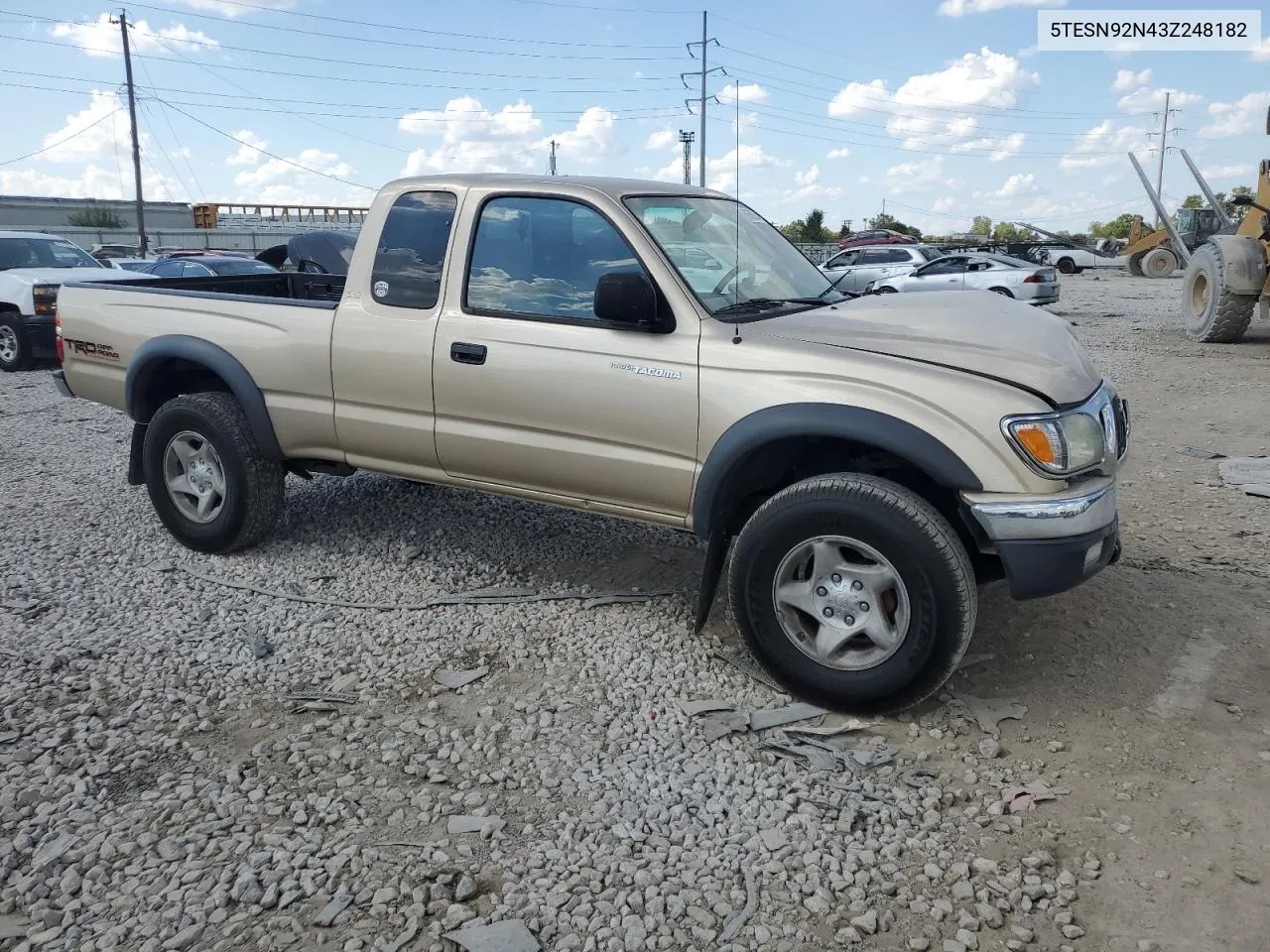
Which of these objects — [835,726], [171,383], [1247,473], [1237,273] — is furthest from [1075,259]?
[835,726]

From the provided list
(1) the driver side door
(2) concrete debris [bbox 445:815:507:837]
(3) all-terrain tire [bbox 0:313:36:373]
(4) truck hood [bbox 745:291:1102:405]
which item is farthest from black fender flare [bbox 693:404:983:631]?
(1) the driver side door

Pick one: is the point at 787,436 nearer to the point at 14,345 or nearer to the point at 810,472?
the point at 810,472

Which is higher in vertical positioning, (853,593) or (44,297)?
(44,297)

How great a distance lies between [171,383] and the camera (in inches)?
230

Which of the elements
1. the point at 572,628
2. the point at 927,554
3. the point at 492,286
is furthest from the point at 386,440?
the point at 927,554

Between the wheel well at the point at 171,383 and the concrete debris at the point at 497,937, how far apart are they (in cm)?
372

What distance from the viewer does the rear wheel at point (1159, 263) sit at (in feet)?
108

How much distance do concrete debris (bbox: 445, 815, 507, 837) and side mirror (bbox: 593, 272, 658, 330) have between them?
1.90 metres

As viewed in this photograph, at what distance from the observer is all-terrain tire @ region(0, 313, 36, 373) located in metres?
12.6

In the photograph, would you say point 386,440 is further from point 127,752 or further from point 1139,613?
point 1139,613

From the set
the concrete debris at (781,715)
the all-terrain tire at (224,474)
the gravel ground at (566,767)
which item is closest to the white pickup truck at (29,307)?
the all-terrain tire at (224,474)

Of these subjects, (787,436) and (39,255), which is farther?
(39,255)

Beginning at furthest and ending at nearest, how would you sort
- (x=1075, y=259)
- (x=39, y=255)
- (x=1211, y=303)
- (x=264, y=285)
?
1. (x=1075, y=259)
2. (x=1211, y=303)
3. (x=39, y=255)
4. (x=264, y=285)

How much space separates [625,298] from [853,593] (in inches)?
55.4
